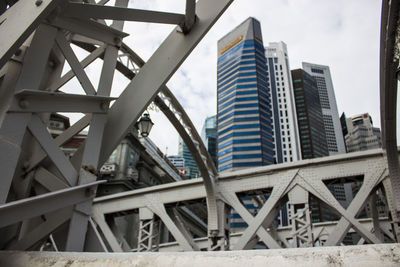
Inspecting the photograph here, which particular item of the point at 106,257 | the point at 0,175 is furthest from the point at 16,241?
the point at 106,257

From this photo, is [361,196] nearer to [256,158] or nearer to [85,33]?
[85,33]

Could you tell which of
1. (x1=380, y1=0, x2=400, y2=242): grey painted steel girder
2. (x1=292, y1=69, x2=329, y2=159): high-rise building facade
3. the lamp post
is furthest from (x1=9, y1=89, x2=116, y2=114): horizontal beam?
(x1=292, y1=69, x2=329, y2=159): high-rise building facade

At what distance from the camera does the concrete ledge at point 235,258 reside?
5.74ft

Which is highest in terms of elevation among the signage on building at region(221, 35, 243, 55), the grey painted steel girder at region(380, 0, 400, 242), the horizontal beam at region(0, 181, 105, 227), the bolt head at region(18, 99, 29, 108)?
the signage on building at region(221, 35, 243, 55)

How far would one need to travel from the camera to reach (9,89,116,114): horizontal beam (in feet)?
10.0

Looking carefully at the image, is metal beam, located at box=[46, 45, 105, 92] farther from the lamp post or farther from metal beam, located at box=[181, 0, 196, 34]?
the lamp post

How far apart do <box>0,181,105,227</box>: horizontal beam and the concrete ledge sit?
324mm

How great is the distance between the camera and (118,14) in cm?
378

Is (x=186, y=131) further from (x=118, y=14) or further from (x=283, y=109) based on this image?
(x=283, y=109)

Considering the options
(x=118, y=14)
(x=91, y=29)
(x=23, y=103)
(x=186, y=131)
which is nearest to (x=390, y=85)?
(x=186, y=131)

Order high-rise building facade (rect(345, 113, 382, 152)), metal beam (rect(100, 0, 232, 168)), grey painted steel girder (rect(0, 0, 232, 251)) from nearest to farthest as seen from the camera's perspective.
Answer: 1. grey painted steel girder (rect(0, 0, 232, 251))
2. metal beam (rect(100, 0, 232, 168))
3. high-rise building facade (rect(345, 113, 382, 152))

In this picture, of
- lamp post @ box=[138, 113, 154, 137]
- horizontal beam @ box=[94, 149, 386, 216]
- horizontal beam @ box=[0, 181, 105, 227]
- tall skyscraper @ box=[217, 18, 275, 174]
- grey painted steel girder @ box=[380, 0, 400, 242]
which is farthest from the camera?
tall skyscraper @ box=[217, 18, 275, 174]

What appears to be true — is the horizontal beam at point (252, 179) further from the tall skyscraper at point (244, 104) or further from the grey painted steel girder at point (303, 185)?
the tall skyscraper at point (244, 104)

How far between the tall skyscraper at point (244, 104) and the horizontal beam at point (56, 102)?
130734 mm
